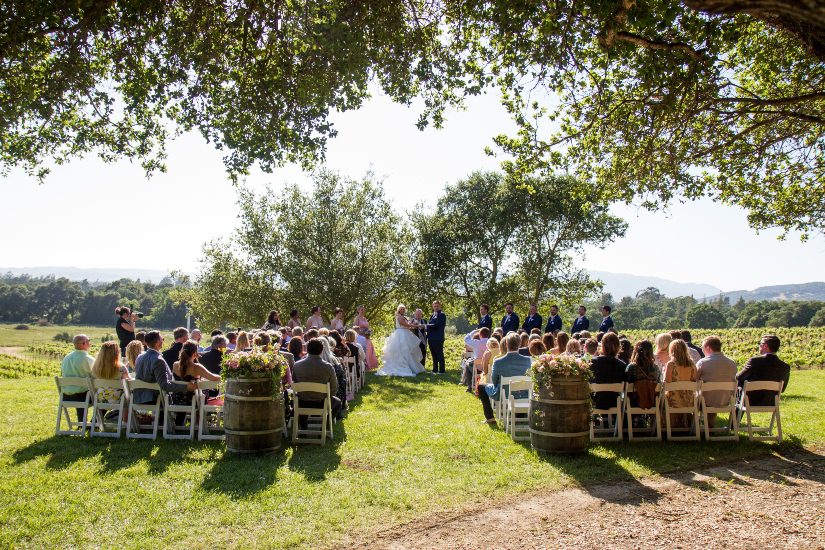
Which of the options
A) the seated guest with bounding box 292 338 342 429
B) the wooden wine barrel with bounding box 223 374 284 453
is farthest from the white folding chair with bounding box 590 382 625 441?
the wooden wine barrel with bounding box 223 374 284 453

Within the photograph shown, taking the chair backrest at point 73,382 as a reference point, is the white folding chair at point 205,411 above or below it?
below

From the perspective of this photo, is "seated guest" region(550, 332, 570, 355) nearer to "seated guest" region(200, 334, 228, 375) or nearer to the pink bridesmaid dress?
"seated guest" region(200, 334, 228, 375)

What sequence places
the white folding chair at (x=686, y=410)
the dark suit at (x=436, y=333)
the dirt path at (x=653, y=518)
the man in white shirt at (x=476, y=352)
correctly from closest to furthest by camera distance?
the dirt path at (x=653, y=518) → the white folding chair at (x=686, y=410) → the man in white shirt at (x=476, y=352) → the dark suit at (x=436, y=333)

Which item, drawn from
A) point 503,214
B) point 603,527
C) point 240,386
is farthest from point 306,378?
point 503,214

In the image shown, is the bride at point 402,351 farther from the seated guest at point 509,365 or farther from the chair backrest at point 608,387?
the chair backrest at point 608,387

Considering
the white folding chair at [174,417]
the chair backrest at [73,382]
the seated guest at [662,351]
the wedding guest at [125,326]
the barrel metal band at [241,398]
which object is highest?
the wedding guest at [125,326]

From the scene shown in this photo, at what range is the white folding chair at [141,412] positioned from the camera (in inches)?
328

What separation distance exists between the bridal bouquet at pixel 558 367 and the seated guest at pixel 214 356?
209 inches

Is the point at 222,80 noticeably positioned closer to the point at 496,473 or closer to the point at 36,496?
the point at 36,496

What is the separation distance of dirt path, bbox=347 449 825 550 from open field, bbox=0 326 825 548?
13.2 inches

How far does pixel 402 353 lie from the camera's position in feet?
57.7

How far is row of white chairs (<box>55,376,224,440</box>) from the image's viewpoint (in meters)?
8.34

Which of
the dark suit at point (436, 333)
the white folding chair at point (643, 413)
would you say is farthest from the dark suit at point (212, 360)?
the dark suit at point (436, 333)

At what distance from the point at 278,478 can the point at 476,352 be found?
6.99 m
